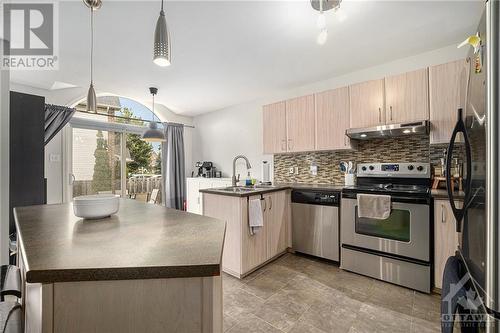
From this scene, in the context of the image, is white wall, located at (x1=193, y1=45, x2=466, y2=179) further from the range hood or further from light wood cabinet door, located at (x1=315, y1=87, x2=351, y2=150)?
the range hood

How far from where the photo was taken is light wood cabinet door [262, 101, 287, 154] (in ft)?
11.2

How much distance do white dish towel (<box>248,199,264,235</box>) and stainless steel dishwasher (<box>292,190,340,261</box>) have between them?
0.69 meters

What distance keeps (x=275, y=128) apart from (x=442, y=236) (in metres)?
2.32

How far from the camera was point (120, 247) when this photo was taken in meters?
0.82

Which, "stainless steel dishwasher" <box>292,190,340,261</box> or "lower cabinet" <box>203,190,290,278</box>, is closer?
"lower cabinet" <box>203,190,290,278</box>

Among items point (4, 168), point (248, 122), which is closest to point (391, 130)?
point (248, 122)

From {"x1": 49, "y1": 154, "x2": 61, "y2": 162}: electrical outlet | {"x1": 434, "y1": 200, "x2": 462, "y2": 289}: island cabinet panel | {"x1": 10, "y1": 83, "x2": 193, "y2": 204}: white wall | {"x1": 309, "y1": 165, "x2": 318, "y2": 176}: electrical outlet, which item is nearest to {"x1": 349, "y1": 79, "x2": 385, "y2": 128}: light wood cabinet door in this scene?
{"x1": 309, "y1": 165, "x2": 318, "y2": 176}: electrical outlet

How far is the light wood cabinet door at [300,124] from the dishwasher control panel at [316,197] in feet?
2.07

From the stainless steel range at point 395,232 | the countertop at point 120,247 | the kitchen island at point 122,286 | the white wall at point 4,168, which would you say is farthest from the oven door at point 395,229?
the white wall at point 4,168

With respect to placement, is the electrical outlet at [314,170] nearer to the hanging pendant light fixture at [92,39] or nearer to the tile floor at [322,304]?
the tile floor at [322,304]

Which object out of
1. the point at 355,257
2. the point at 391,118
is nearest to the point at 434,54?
the point at 391,118

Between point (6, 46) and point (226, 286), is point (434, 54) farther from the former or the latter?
point (6, 46)

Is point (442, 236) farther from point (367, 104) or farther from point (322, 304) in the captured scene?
point (367, 104)

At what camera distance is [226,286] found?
2281 mm
